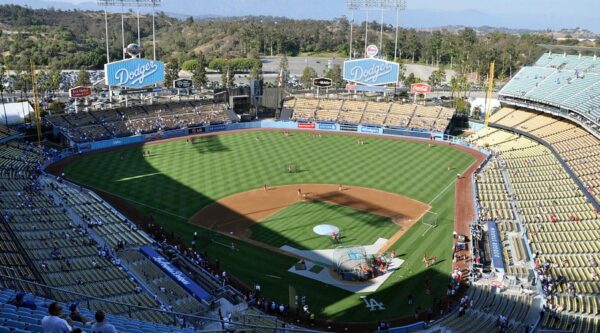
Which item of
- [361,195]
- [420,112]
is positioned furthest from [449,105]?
[361,195]

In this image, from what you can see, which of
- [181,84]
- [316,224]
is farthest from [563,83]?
[181,84]

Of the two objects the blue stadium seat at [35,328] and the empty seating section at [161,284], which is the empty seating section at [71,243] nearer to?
the empty seating section at [161,284]

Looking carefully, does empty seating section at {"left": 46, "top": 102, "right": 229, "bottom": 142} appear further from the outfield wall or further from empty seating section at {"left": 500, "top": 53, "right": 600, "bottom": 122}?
empty seating section at {"left": 500, "top": 53, "right": 600, "bottom": 122}

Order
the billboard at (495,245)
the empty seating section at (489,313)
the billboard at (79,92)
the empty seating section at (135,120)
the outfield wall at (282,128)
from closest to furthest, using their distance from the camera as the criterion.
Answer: the empty seating section at (489,313) < the billboard at (495,245) < the outfield wall at (282,128) < the empty seating section at (135,120) < the billboard at (79,92)

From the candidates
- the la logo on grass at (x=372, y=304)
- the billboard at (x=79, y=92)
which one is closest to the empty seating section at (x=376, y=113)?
the billboard at (x=79, y=92)

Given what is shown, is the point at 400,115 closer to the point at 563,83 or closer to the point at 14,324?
the point at 563,83

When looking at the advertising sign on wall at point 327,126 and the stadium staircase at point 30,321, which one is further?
the advertising sign on wall at point 327,126

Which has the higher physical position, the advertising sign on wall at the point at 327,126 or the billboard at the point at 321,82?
the billboard at the point at 321,82
